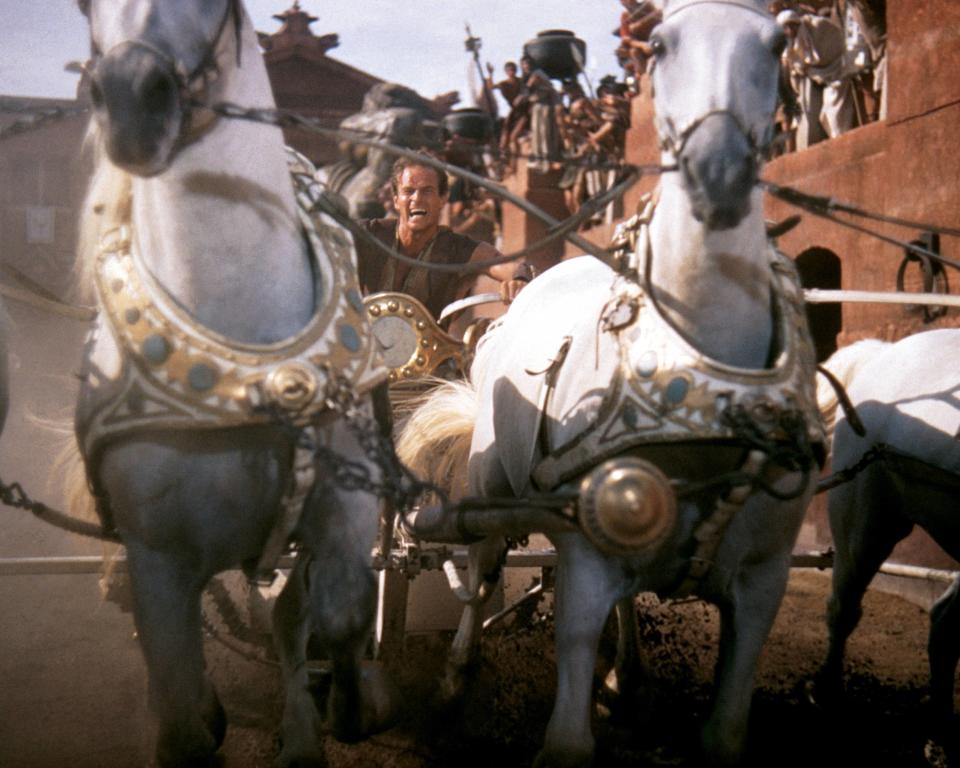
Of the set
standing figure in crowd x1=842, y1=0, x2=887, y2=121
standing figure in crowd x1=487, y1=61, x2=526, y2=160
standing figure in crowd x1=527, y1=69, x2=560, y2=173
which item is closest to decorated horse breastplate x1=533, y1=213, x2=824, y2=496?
standing figure in crowd x1=842, y1=0, x2=887, y2=121

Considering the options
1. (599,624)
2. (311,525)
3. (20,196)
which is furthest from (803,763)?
(20,196)

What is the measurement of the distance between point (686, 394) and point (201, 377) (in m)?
1.25

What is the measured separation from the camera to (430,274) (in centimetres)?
579

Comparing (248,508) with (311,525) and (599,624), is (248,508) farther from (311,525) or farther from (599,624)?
(599,624)

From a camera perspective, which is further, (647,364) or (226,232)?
(647,364)

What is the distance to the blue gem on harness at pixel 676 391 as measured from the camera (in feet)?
10.7

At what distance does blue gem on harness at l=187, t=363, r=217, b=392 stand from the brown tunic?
113 inches

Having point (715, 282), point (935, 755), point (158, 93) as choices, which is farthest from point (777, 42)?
point (935, 755)

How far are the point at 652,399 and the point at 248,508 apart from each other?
3.60 ft

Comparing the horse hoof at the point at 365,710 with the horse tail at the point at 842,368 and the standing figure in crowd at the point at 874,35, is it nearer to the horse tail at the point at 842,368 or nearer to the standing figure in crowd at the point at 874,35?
the horse tail at the point at 842,368

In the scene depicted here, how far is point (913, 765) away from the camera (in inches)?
178

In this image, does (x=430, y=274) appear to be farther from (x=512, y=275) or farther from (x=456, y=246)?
(x=512, y=275)

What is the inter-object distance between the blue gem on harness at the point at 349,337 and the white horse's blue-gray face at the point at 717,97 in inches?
36.1

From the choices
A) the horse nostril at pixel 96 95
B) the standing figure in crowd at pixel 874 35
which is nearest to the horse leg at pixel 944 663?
the horse nostril at pixel 96 95
